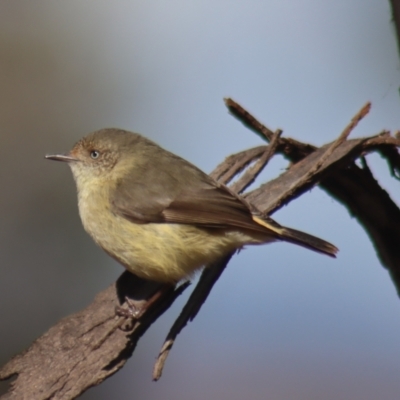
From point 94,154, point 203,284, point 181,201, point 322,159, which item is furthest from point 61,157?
point 322,159

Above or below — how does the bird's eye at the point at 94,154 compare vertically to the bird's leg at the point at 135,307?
above

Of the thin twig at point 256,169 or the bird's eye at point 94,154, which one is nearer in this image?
the thin twig at point 256,169

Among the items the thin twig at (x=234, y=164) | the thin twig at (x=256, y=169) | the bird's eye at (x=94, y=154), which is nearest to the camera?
the thin twig at (x=256, y=169)

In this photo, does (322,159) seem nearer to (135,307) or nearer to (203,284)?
(203,284)

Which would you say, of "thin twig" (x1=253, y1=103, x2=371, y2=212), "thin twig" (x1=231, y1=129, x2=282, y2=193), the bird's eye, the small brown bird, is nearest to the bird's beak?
the bird's eye

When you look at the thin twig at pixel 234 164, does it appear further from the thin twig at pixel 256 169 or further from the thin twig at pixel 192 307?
the thin twig at pixel 192 307

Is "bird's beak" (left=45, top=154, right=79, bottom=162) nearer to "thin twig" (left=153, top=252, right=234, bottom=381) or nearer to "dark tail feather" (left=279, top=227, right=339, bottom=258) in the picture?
"thin twig" (left=153, top=252, right=234, bottom=381)

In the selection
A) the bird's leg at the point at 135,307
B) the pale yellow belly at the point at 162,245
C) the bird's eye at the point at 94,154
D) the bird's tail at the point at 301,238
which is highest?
the bird's tail at the point at 301,238

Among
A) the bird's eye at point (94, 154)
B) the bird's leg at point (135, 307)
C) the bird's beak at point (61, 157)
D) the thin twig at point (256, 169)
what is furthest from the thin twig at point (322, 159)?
the bird's beak at point (61, 157)
